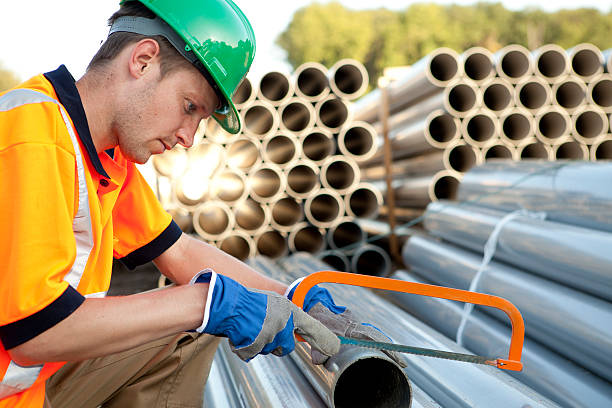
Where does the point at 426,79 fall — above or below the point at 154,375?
above

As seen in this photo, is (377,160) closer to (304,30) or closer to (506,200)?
(506,200)

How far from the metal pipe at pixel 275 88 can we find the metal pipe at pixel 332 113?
32 cm

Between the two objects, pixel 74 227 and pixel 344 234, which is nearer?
pixel 74 227

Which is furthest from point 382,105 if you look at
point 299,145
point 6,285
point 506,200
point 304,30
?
point 304,30

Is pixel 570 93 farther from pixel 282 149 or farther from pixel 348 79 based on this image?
pixel 282 149

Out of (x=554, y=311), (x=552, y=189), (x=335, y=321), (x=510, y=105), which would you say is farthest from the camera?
(x=510, y=105)

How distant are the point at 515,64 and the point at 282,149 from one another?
2.30 meters

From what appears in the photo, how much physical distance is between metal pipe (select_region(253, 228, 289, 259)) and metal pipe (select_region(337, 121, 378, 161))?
1.01 metres

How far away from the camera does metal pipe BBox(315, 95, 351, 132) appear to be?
468cm

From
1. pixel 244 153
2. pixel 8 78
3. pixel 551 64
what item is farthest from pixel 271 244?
pixel 8 78

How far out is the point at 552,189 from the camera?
2.94 metres

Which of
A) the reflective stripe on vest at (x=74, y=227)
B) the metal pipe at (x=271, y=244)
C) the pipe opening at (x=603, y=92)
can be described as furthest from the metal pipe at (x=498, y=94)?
the reflective stripe on vest at (x=74, y=227)

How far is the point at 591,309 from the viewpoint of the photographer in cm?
223

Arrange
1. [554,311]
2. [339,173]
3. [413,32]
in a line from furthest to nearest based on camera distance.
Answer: [413,32]
[339,173]
[554,311]
